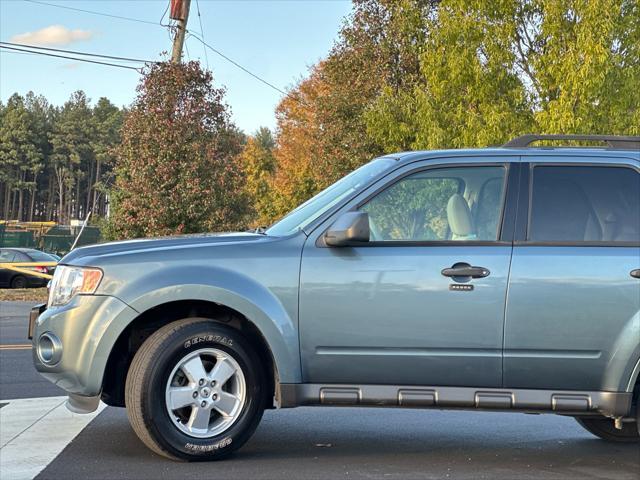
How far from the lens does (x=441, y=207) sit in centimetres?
605

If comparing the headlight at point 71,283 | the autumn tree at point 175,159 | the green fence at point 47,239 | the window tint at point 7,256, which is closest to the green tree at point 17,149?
the green fence at point 47,239

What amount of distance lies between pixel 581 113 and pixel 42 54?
60.6ft

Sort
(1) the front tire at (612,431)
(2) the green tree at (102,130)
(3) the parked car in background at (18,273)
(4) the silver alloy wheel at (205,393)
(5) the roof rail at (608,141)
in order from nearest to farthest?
(4) the silver alloy wheel at (205,393)
(5) the roof rail at (608,141)
(1) the front tire at (612,431)
(3) the parked car in background at (18,273)
(2) the green tree at (102,130)

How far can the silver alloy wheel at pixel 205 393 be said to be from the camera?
19.1 ft

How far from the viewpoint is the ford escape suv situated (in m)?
Answer: 5.73

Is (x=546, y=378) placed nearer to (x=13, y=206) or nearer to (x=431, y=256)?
(x=431, y=256)

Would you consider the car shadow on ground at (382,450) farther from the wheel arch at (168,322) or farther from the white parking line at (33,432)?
the wheel arch at (168,322)

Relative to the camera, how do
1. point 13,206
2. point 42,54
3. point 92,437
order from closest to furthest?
point 92,437 < point 42,54 < point 13,206

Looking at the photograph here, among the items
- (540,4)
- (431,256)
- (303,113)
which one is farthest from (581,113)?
(303,113)

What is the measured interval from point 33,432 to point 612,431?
4.03 meters

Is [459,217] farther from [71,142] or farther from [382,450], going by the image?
[71,142]

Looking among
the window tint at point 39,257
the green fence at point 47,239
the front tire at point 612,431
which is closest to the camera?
the front tire at point 612,431

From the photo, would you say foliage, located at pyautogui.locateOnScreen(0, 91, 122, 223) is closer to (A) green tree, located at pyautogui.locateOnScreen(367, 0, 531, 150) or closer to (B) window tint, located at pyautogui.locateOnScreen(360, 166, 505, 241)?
(A) green tree, located at pyautogui.locateOnScreen(367, 0, 531, 150)

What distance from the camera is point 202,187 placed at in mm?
24594
